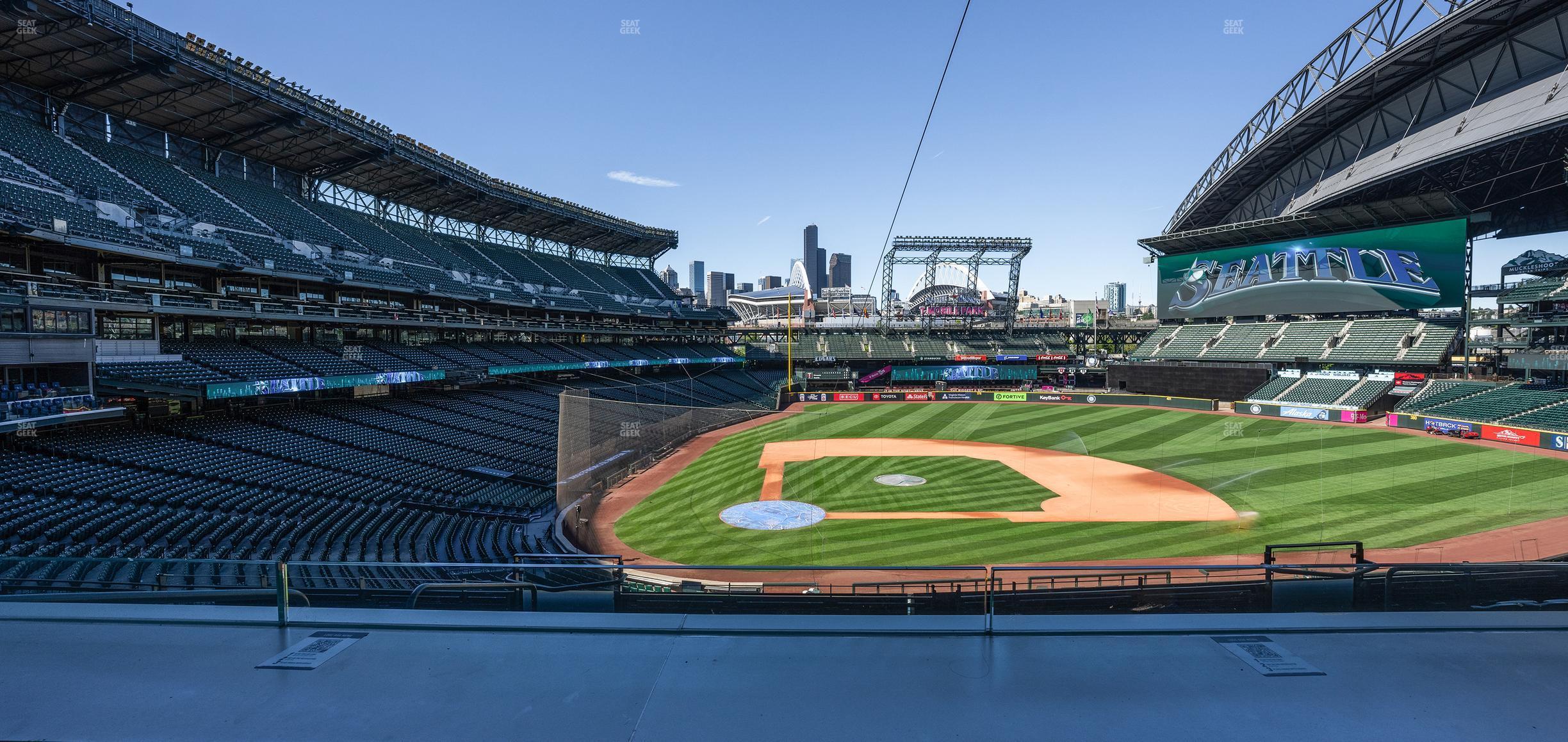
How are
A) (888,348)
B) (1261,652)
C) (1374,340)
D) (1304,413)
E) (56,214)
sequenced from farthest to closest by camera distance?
(888,348) → (1374,340) → (1304,413) → (56,214) → (1261,652)

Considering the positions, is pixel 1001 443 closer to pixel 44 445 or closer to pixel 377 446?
pixel 377 446

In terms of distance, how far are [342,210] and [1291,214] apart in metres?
73.0

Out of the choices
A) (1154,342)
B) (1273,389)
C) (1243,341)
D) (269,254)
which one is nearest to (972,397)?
(1154,342)

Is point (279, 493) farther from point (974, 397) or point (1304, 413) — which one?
point (1304, 413)

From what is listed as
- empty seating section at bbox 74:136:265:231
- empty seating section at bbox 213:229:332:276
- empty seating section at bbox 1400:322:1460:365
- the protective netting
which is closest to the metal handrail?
the protective netting

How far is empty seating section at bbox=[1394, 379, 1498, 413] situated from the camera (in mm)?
37344

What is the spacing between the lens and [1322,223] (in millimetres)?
48562

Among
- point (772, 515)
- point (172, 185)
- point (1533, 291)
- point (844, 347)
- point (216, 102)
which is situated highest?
point (216, 102)

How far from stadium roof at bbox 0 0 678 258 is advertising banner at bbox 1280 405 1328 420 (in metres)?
62.7

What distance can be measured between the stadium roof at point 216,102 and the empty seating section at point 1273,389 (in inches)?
2482

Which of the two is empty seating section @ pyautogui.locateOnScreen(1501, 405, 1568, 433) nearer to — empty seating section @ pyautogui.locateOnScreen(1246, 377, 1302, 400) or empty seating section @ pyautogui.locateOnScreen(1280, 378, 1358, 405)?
empty seating section @ pyautogui.locateOnScreen(1280, 378, 1358, 405)

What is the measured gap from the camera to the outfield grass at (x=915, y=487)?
915 inches

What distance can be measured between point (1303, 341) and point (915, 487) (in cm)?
4556

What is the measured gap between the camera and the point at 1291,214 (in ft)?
157
